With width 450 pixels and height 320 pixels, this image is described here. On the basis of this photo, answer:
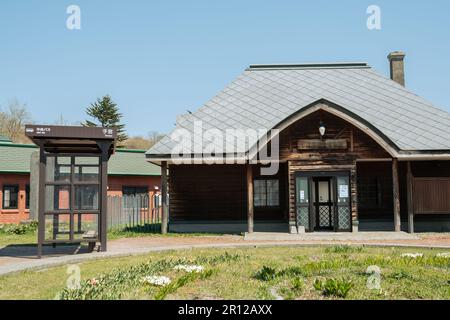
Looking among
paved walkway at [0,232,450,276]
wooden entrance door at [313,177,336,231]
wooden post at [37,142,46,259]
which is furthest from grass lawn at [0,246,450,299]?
wooden entrance door at [313,177,336,231]

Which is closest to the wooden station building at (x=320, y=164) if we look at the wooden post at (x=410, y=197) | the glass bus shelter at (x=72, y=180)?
the wooden post at (x=410, y=197)

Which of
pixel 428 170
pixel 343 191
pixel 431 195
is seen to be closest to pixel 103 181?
pixel 343 191

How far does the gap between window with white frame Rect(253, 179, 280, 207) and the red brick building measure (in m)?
12.7

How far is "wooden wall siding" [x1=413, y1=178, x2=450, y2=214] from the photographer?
1853 centimetres

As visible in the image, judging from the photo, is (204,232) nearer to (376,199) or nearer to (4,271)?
(376,199)

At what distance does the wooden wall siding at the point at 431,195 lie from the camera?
730 inches

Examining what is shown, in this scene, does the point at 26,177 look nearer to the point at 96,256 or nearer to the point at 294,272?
the point at 96,256

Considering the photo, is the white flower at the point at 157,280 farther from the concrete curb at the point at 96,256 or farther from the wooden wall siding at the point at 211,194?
the wooden wall siding at the point at 211,194

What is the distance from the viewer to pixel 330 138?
17984mm

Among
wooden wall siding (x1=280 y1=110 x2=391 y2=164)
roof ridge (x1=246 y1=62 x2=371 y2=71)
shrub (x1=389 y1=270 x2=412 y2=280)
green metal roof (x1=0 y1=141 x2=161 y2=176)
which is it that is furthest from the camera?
green metal roof (x1=0 y1=141 x2=161 y2=176)

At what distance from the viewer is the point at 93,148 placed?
14031mm

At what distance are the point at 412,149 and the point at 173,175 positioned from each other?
10.1 metres

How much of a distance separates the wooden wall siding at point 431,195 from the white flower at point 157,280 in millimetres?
13783

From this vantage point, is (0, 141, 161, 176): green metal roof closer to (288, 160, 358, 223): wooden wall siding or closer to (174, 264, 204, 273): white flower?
(288, 160, 358, 223): wooden wall siding
